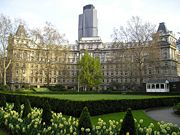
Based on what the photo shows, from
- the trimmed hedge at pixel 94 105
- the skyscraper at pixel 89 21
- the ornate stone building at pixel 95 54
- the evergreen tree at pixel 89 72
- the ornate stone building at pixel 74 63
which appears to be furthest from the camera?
the skyscraper at pixel 89 21

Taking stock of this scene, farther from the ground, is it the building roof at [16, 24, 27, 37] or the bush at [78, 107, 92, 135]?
the building roof at [16, 24, 27, 37]

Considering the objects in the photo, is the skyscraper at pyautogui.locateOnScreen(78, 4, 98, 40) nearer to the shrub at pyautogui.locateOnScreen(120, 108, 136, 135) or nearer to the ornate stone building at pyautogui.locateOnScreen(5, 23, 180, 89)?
the ornate stone building at pyautogui.locateOnScreen(5, 23, 180, 89)

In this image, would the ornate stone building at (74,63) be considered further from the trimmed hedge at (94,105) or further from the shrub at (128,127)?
the shrub at (128,127)

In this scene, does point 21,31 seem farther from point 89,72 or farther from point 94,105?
point 94,105

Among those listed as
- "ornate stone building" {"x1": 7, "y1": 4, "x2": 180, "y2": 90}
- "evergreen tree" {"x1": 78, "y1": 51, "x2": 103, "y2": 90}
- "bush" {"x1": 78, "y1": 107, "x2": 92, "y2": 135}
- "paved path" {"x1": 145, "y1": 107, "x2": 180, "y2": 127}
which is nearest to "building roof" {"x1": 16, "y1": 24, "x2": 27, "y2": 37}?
"ornate stone building" {"x1": 7, "y1": 4, "x2": 180, "y2": 90}

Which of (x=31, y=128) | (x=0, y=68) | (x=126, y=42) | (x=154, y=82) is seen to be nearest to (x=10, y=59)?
(x=0, y=68)

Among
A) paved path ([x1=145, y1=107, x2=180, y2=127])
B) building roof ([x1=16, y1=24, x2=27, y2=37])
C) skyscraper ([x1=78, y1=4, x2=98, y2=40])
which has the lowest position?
paved path ([x1=145, y1=107, x2=180, y2=127])

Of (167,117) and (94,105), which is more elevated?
(94,105)

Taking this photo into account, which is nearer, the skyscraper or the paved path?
the paved path

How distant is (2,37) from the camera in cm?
4716

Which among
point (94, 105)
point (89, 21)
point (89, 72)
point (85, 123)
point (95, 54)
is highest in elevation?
point (89, 21)

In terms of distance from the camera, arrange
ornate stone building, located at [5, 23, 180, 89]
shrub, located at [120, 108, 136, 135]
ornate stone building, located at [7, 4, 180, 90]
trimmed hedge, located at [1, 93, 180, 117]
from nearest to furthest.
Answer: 1. shrub, located at [120, 108, 136, 135]
2. trimmed hedge, located at [1, 93, 180, 117]
3. ornate stone building, located at [7, 4, 180, 90]
4. ornate stone building, located at [5, 23, 180, 89]

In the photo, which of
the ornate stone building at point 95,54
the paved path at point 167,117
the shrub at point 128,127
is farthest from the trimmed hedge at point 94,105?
the ornate stone building at point 95,54

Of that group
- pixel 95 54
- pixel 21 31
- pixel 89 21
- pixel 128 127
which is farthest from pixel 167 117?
pixel 89 21
